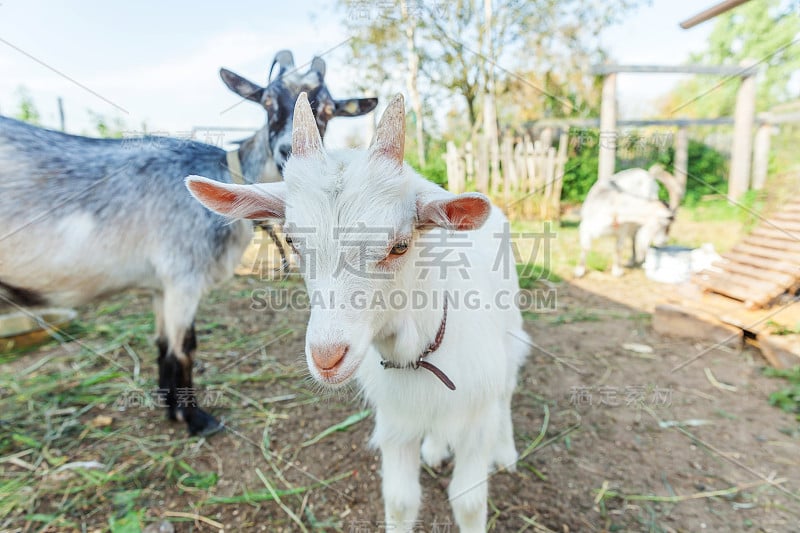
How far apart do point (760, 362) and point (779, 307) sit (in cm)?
50

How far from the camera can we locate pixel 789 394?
2.95 meters

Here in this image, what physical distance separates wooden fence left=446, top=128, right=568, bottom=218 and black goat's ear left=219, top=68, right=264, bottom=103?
506 cm

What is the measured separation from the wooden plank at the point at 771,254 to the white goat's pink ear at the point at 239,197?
4175mm

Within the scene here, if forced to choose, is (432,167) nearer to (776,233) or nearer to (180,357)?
(180,357)

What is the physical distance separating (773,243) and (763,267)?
1.17ft

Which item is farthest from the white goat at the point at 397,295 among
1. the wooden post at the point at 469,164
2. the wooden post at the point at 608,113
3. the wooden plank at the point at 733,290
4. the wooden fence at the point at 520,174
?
the wooden post at the point at 608,113

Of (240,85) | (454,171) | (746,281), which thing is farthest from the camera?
(454,171)

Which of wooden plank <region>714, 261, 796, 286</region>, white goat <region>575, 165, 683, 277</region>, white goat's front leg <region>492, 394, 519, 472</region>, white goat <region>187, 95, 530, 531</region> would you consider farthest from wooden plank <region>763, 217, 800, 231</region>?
white goat <region>187, 95, 530, 531</region>

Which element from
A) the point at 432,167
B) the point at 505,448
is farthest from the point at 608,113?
the point at 505,448

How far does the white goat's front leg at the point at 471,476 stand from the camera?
69.9 inches

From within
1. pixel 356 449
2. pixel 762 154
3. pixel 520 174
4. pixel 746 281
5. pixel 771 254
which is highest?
pixel 762 154

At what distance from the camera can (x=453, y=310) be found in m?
1.69

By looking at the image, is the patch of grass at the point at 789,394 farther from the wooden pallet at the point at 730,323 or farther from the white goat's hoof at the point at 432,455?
the white goat's hoof at the point at 432,455

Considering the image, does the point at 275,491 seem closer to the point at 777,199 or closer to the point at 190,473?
the point at 190,473
